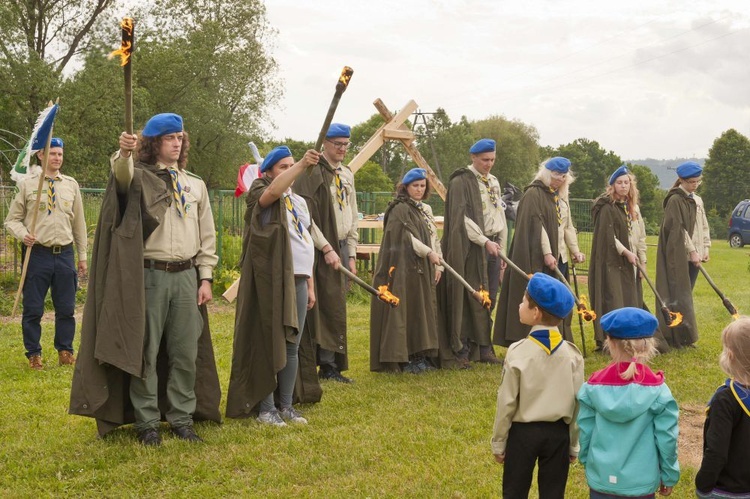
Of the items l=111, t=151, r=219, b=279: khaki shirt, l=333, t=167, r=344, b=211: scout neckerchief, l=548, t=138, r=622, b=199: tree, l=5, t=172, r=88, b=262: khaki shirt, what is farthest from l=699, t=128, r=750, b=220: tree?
l=111, t=151, r=219, b=279: khaki shirt

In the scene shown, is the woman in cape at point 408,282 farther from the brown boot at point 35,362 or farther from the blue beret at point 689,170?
the blue beret at point 689,170

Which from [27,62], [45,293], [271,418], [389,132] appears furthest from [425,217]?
[27,62]

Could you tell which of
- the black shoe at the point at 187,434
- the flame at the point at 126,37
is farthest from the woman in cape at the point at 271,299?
the flame at the point at 126,37

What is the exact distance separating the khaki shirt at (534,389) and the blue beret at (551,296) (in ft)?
0.34

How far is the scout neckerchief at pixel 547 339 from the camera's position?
142 inches

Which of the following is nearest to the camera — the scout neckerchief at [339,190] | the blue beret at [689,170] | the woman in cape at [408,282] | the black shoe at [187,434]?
the black shoe at [187,434]

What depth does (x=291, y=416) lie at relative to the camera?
6.00 metres

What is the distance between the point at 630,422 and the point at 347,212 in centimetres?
451

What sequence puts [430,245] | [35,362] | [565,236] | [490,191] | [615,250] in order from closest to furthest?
[35,362] < [430,245] < [490,191] < [565,236] < [615,250]

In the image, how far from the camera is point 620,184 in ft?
29.0

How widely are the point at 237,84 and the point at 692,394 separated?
32423 mm

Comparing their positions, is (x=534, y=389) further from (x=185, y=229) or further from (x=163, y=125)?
(x=163, y=125)

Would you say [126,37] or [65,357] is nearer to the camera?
[126,37]

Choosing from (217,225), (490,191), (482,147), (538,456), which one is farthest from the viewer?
(217,225)
